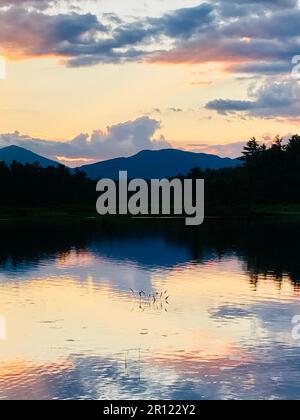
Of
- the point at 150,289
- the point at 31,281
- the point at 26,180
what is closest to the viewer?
the point at 150,289

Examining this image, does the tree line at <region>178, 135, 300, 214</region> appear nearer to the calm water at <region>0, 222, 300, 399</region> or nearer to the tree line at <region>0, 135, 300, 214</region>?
the tree line at <region>0, 135, 300, 214</region>

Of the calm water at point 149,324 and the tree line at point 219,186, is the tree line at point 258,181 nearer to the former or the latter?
the tree line at point 219,186

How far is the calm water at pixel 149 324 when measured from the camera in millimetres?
22578

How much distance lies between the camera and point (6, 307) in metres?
36.2

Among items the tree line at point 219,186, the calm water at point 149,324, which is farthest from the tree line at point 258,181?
the calm water at point 149,324

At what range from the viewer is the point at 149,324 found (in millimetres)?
32094

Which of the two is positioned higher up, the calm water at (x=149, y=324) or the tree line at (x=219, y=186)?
the tree line at (x=219, y=186)

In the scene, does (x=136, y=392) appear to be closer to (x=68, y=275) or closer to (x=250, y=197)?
(x=68, y=275)

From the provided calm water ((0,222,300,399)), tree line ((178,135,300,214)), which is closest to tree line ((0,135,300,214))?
tree line ((178,135,300,214))

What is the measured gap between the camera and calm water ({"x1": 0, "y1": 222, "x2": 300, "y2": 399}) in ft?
74.1

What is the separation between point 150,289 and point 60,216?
106050mm

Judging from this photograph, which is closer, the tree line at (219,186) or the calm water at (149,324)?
the calm water at (149,324)
